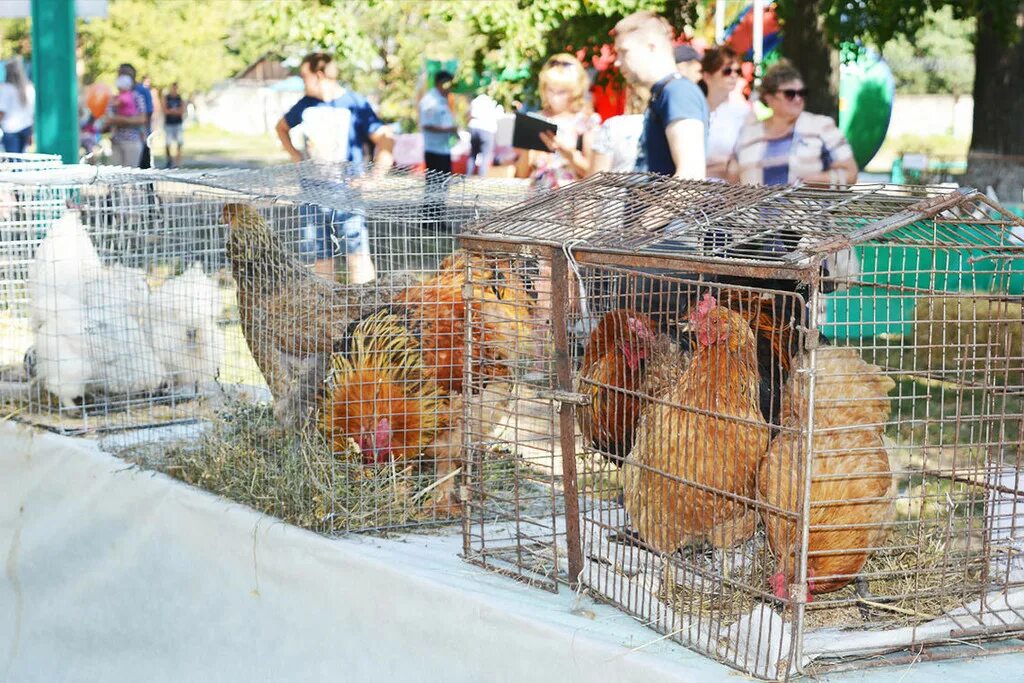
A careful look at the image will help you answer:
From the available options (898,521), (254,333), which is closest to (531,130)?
(254,333)

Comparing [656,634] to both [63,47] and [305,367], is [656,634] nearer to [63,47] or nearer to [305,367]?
[305,367]

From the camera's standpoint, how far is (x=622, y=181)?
3.20 m

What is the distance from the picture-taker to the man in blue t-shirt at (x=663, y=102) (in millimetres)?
4320

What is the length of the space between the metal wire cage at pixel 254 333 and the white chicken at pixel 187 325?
1 cm

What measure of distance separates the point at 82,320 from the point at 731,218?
126 inches

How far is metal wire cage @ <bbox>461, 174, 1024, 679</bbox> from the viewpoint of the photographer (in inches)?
93.4

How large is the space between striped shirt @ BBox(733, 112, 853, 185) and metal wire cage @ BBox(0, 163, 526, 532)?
5.13 ft

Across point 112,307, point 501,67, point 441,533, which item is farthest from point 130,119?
point 441,533

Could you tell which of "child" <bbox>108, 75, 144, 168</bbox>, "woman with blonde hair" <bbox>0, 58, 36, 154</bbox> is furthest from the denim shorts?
"child" <bbox>108, 75, 144, 168</bbox>

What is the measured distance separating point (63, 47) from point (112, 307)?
2428 mm

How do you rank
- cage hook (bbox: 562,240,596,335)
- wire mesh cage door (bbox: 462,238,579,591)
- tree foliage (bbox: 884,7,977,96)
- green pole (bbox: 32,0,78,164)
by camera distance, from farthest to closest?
tree foliage (bbox: 884,7,977,96), green pole (bbox: 32,0,78,164), wire mesh cage door (bbox: 462,238,579,591), cage hook (bbox: 562,240,596,335)

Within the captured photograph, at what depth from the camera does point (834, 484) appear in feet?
8.45

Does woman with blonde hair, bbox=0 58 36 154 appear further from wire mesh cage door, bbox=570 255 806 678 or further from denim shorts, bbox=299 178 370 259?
wire mesh cage door, bbox=570 255 806 678

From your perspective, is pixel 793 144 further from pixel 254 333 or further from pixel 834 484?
pixel 834 484
